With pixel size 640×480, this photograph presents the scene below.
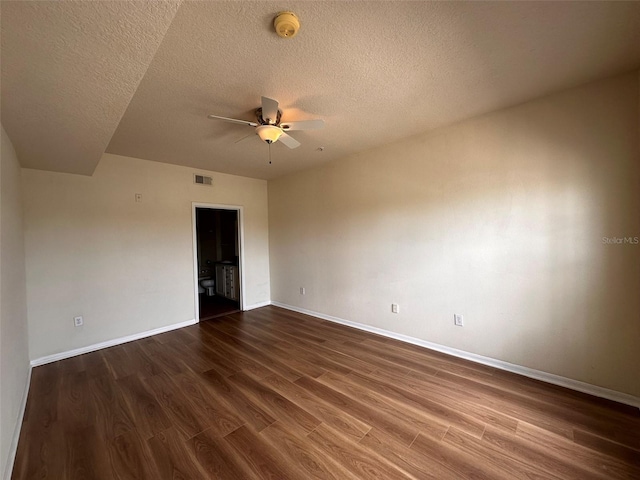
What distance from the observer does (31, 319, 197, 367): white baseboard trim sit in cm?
281

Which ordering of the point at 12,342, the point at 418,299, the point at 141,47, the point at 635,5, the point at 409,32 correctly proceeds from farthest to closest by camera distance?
the point at 418,299, the point at 12,342, the point at 409,32, the point at 635,5, the point at 141,47

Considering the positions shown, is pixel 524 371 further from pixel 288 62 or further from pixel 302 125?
pixel 288 62

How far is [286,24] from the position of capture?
1.33 metres

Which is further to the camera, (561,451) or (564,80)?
(564,80)

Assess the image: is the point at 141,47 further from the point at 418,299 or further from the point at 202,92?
the point at 418,299

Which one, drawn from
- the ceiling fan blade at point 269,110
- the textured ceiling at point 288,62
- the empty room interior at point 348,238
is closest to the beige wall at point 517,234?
the empty room interior at point 348,238

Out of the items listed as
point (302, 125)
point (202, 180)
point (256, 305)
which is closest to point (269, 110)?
point (302, 125)

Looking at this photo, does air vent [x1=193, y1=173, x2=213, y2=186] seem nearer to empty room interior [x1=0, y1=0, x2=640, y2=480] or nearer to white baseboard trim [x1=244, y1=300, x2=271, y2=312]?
empty room interior [x1=0, y1=0, x2=640, y2=480]

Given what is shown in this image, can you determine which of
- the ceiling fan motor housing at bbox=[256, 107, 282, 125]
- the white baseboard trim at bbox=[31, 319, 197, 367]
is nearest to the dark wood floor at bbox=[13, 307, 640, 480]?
the white baseboard trim at bbox=[31, 319, 197, 367]

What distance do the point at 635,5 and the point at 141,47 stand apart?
102 inches

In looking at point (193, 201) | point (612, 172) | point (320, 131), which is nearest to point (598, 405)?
point (612, 172)

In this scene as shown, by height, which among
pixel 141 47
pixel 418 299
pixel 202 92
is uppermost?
pixel 202 92

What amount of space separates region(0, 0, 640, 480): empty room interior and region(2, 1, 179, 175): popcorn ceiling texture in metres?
0.01

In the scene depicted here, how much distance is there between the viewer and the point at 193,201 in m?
4.05
